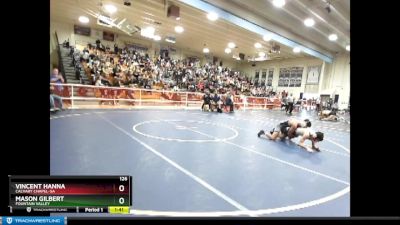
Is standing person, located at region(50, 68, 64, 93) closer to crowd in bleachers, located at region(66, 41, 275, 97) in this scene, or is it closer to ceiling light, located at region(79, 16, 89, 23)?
crowd in bleachers, located at region(66, 41, 275, 97)

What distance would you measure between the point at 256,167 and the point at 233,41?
7.60 m

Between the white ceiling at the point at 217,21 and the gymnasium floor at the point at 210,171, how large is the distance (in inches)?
105

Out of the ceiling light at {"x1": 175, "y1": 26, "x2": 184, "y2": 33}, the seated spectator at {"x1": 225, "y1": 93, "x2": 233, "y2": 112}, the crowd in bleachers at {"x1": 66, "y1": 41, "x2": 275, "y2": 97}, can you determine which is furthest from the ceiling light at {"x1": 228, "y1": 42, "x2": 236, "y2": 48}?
the seated spectator at {"x1": 225, "y1": 93, "x2": 233, "y2": 112}

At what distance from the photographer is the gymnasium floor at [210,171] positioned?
4.97ft

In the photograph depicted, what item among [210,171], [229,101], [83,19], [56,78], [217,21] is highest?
[83,19]

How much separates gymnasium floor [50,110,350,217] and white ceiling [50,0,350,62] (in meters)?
2.66

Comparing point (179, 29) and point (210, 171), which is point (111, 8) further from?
point (210, 171)

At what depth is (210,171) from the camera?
206 cm

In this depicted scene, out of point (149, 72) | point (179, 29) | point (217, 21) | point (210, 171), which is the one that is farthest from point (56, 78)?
point (210, 171)

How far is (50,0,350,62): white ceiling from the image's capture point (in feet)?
16.8
